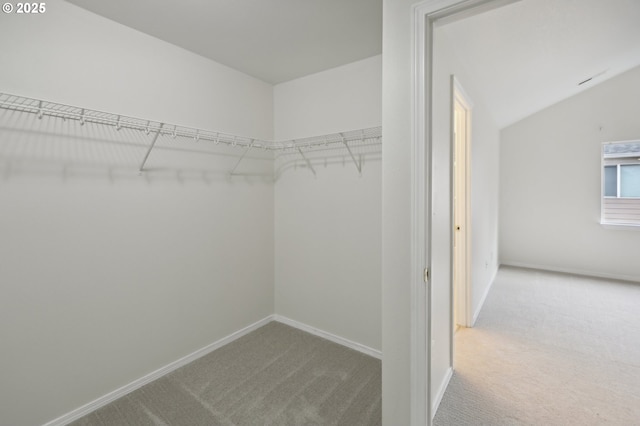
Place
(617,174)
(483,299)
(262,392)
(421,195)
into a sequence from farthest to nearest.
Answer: (617,174)
(483,299)
(262,392)
(421,195)

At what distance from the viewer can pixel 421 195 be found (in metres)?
1.23

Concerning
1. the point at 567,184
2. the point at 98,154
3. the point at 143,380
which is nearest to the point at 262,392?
the point at 143,380

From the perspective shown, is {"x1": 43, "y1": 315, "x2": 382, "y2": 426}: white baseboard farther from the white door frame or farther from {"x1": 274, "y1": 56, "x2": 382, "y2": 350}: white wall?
the white door frame

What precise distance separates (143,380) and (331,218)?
1807 millimetres

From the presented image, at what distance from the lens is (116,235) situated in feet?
6.02

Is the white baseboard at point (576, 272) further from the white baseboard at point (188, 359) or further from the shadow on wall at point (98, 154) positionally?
the shadow on wall at point (98, 154)

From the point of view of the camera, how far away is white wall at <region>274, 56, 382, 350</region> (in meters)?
2.34

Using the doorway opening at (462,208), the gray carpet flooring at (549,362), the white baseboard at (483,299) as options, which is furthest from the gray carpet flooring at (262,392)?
the white baseboard at (483,299)

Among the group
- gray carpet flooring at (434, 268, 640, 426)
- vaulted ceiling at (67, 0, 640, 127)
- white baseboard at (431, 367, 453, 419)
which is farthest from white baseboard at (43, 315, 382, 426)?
vaulted ceiling at (67, 0, 640, 127)

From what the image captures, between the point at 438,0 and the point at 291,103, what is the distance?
174 cm

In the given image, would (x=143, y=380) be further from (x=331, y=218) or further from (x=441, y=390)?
(x=441, y=390)

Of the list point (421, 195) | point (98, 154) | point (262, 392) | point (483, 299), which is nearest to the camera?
point (421, 195)

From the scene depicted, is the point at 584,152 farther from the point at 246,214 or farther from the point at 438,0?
the point at 246,214

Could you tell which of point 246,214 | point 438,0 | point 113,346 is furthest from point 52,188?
point 438,0
